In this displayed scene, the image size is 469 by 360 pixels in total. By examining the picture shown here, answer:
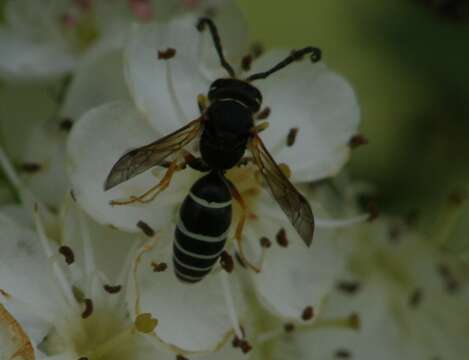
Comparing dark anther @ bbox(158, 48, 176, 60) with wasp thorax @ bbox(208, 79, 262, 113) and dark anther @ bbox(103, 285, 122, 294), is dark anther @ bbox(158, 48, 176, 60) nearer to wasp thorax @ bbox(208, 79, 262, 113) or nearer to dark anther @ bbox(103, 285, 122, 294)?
wasp thorax @ bbox(208, 79, 262, 113)

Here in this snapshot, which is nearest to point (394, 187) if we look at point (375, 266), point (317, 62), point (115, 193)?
point (375, 266)

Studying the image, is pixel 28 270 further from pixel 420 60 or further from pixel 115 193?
pixel 420 60

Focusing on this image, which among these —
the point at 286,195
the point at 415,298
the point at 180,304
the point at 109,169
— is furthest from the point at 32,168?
the point at 415,298

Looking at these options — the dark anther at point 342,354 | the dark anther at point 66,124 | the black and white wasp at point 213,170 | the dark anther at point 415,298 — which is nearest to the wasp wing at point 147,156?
the black and white wasp at point 213,170

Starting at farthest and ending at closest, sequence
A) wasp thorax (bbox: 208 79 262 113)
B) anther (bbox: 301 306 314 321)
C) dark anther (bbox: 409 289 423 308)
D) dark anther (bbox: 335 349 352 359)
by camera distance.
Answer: dark anther (bbox: 409 289 423 308) → dark anther (bbox: 335 349 352 359) → anther (bbox: 301 306 314 321) → wasp thorax (bbox: 208 79 262 113)

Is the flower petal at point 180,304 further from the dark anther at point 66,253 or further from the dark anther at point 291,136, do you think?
the dark anther at point 291,136

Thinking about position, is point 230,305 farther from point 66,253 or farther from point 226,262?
point 66,253

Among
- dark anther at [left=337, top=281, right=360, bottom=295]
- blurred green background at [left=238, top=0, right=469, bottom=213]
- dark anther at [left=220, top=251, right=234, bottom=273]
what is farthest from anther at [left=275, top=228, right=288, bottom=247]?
blurred green background at [left=238, top=0, right=469, bottom=213]
